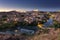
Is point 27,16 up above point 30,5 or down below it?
below

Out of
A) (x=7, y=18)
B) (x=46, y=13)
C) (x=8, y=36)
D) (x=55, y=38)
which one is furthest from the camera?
(x=46, y=13)

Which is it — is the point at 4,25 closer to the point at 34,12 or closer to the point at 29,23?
the point at 29,23

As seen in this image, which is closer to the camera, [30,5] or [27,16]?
[27,16]

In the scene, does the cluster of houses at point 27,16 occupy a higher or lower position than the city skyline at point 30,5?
lower

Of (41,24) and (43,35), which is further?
(41,24)

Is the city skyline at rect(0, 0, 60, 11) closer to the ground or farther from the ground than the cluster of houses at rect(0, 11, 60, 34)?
farther from the ground

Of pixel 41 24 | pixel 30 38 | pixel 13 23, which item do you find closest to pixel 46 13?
pixel 41 24

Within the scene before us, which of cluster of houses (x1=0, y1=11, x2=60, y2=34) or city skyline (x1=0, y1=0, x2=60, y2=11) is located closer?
cluster of houses (x1=0, y1=11, x2=60, y2=34)

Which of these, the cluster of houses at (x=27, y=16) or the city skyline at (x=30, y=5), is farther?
the city skyline at (x=30, y=5)
